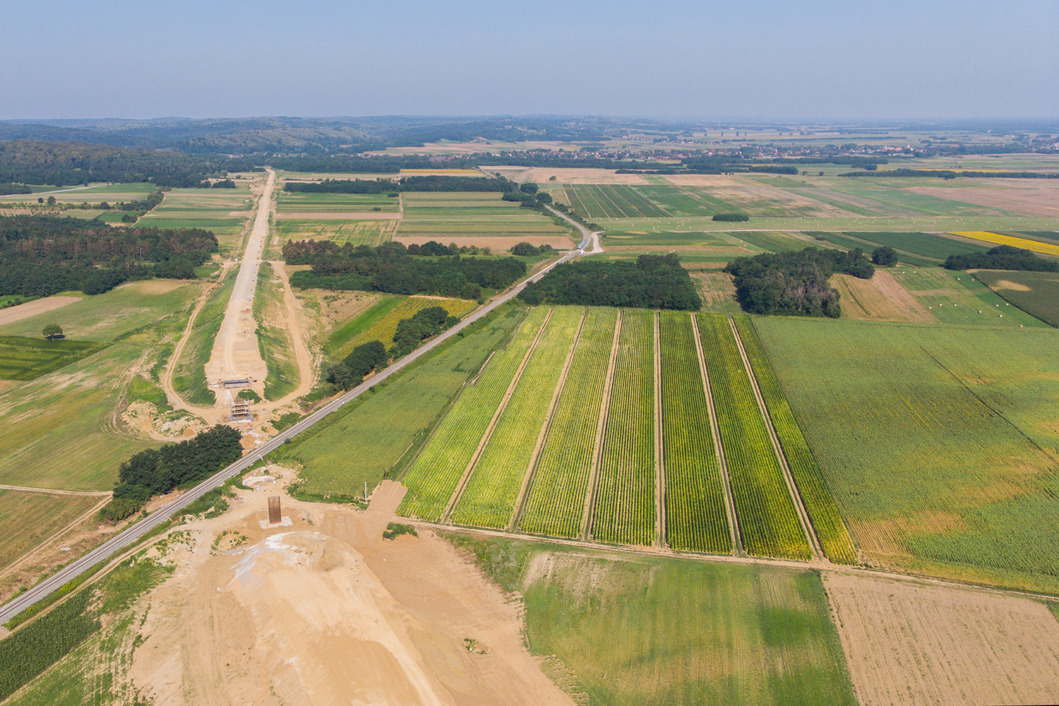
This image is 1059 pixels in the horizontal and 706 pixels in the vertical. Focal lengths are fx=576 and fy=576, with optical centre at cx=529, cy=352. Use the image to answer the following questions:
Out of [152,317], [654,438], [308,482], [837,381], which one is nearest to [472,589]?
[308,482]

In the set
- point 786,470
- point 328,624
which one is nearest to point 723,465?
point 786,470

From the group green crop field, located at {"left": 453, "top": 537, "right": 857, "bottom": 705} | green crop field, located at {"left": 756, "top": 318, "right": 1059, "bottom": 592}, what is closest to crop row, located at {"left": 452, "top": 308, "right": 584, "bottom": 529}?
green crop field, located at {"left": 453, "top": 537, "right": 857, "bottom": 705}

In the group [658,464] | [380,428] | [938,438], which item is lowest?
[658,464]

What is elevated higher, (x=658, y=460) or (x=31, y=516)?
(x=658, y=460)

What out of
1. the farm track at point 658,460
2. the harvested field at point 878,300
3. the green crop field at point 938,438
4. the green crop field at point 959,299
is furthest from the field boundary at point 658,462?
the green crop field at point 959,299

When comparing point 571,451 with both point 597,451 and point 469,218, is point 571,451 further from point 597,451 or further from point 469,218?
point 469,218

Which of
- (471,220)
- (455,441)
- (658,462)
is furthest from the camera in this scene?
(471,220)

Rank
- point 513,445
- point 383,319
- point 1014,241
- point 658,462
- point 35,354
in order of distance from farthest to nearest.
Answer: point 1014,241 < point 383,319 < point 35,354 < point 513,445 < point 658,462

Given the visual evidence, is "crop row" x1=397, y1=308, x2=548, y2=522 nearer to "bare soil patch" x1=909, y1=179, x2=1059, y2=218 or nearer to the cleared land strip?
the cleared land strip
